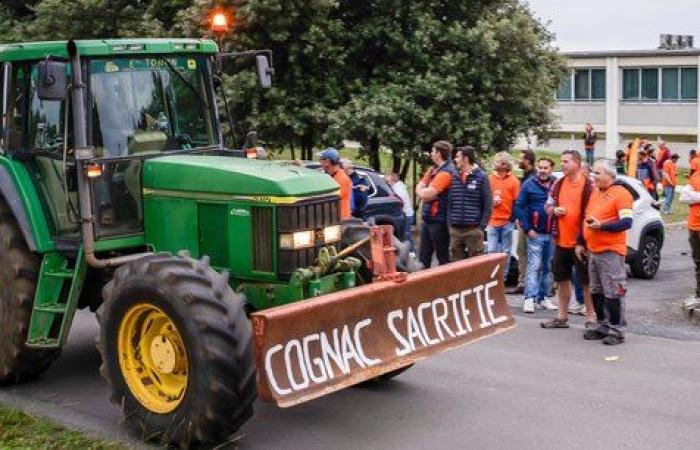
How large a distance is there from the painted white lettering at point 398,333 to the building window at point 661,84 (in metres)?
38.1

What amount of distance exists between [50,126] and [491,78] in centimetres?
1132

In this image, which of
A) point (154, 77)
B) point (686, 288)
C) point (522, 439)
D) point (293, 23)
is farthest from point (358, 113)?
point (522, 439)

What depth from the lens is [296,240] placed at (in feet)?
24.9

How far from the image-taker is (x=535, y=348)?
10055mm

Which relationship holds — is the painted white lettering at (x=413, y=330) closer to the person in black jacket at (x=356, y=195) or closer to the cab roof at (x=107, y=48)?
the cab roof at (x=107, y=48)

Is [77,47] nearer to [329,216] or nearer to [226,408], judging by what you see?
[329,216]

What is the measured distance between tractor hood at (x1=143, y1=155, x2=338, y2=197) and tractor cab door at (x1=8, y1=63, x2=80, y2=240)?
648mm

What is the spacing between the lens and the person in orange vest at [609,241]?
A: 10.1 metres

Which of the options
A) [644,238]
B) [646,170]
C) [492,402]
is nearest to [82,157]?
[492,402]

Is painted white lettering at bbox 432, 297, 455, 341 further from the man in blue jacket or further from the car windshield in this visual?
the man in blue jacket

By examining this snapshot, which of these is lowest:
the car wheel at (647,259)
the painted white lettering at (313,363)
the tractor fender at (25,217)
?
the car wheel at (647,259)

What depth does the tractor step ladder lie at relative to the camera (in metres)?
8.05

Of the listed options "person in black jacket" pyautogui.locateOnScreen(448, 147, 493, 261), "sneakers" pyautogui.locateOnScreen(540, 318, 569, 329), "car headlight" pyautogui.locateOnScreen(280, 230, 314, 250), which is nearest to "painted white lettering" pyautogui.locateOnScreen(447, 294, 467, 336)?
"car headlight" pyautogui.locateOnScreen(280, 230, 314, 250)

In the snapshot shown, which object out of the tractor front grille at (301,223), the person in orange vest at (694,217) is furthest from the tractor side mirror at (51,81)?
the person in orange vest at (694,217)
